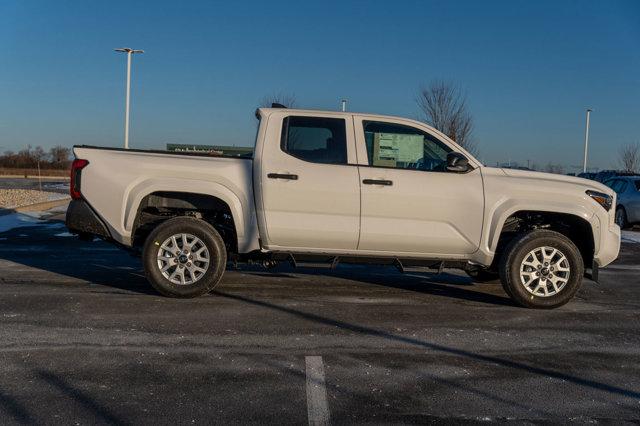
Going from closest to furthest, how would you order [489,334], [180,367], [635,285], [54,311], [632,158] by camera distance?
1. [180,367]
2. [489,334]
3. [54,311]
4. [635,285]
5. [632,158]

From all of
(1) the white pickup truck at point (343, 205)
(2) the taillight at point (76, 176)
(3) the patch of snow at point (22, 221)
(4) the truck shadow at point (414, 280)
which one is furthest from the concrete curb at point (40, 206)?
(1) the white pickup truck at point (343, 205)

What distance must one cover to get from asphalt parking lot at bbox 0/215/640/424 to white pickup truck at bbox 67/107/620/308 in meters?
0.50

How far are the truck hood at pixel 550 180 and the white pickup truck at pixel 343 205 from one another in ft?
0.06

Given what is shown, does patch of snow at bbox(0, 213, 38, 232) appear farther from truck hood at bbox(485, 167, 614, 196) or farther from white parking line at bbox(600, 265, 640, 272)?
white parking line at bbox(600, 265, 640, 272)

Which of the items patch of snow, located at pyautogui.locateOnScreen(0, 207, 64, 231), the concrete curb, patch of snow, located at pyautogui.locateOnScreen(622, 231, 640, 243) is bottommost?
patch of snow, located at pyautogui.locateOnScreen(0, 207, 64, 231)

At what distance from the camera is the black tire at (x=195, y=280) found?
6.65 m

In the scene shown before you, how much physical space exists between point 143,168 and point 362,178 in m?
2.38

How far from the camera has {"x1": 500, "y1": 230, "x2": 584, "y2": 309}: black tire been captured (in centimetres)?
664

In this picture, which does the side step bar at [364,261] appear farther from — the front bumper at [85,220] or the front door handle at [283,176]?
the front bumper at [85,220]

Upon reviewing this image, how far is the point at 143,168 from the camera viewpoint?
6.71 metres

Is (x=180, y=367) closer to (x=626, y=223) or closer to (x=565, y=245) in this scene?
(x=565, y=245)

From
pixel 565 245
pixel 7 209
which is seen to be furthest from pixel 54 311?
pixel 7 209

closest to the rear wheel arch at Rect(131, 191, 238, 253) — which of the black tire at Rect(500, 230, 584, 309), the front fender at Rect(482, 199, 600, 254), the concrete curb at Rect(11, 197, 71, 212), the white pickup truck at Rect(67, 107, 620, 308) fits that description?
the white pickup truck at Rect(67, 107, 620, 308)

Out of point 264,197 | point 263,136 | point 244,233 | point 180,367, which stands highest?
point 263,136
